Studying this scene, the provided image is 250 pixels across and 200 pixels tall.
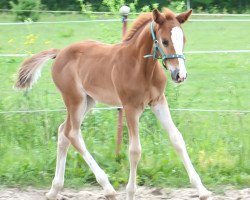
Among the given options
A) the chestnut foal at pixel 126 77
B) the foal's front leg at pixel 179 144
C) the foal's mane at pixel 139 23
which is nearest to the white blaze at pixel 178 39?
the chestnut foal at pixel 126 77

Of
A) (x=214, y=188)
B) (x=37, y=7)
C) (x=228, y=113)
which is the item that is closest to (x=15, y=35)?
(x=37, y=7)

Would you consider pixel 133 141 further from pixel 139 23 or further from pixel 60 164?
pixel 139 23

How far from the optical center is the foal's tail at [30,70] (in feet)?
19.8

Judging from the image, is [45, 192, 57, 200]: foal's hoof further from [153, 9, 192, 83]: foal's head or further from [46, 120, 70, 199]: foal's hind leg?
[153, 9, 192, 83]: foal's head

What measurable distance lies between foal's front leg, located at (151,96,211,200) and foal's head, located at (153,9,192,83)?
594 millimetres

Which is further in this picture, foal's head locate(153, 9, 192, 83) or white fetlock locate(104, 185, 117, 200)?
white fetlock locate(104, 185, 117, 200)

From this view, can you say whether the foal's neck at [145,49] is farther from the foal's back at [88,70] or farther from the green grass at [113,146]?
the green grass at [113,146]

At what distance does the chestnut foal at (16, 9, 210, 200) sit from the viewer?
4.87m

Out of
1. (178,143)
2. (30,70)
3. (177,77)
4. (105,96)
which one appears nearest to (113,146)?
(105,96)

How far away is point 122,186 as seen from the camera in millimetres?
5898

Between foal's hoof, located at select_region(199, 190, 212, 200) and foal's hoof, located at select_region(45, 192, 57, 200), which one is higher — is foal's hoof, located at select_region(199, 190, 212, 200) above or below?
above

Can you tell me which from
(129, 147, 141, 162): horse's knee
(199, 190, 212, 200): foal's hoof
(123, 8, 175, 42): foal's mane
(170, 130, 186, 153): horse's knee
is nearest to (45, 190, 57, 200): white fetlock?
(129, 147, 141, 162): horse's knee

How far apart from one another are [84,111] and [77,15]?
1772 centimetres

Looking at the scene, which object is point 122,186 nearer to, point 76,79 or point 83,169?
point 83,169
